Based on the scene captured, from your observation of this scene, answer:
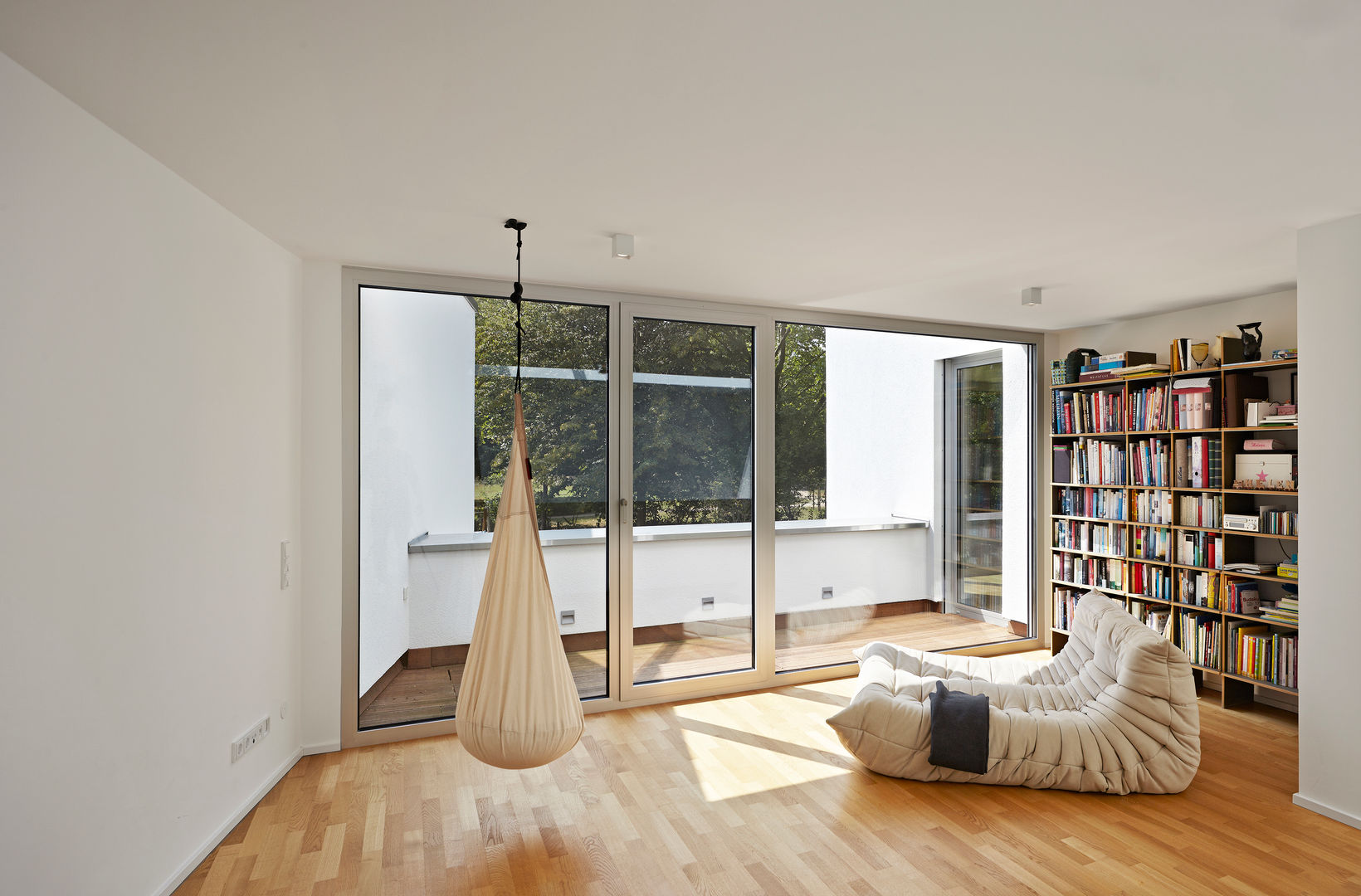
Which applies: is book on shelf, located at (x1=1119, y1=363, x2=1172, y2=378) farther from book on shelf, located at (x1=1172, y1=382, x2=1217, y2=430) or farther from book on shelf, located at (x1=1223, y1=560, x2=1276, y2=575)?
book on shelf, located at (x1=1223, y1=560, x2=1276, y2=575)

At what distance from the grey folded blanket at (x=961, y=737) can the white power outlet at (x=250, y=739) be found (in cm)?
270

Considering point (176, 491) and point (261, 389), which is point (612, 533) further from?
point (176, 491)

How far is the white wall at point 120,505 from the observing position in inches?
64.7

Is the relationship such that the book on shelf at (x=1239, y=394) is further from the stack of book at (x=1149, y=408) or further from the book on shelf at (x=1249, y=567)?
the book on shelf at (x=1249, y=567)

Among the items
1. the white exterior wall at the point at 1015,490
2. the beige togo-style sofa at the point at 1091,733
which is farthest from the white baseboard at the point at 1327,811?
the white exterior wall at the point at 1015,490

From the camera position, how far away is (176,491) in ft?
7.45

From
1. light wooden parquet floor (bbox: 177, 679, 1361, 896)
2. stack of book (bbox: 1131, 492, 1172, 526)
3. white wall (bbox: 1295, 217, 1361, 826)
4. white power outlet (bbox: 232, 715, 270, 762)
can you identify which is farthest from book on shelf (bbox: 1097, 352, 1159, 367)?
white power outlet (bbox: 232, 715, 270, 762)

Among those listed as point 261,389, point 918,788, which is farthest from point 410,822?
point 918,788

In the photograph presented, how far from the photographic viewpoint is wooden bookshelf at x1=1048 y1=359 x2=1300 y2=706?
3.86 metres

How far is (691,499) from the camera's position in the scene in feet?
13.4

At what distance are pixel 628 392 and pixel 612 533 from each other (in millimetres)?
759

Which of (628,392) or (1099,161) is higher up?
(1099,161)

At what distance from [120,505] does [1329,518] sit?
399 centimetres

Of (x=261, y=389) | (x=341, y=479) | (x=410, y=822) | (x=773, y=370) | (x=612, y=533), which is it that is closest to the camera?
(x=410, y=822)
